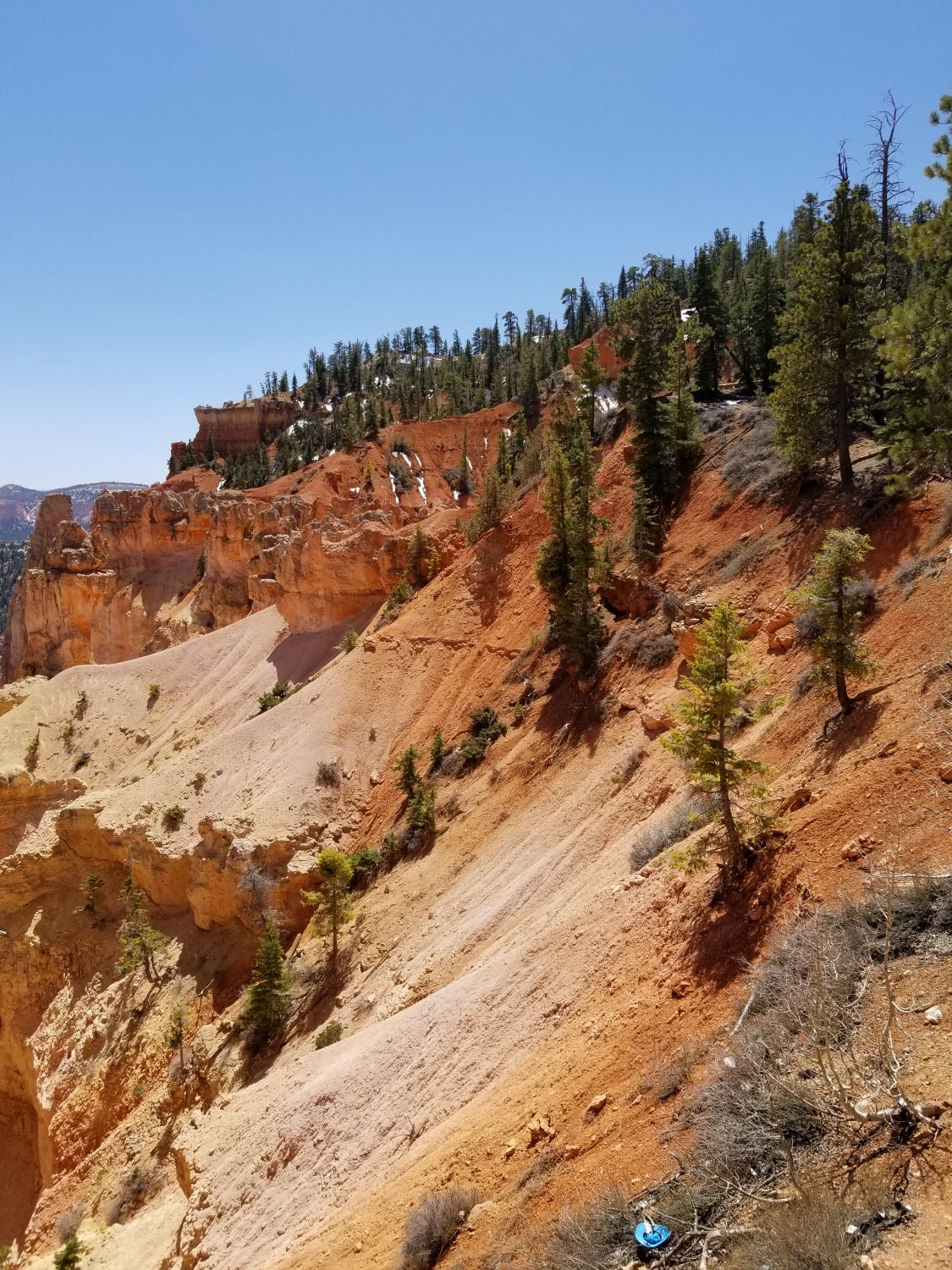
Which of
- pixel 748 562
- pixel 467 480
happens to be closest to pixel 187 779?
pixel 748 562

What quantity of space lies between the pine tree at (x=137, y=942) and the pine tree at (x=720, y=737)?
811 inches

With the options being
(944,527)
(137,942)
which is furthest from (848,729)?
(137,942)

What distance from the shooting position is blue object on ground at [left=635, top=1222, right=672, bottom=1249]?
20.1 ft

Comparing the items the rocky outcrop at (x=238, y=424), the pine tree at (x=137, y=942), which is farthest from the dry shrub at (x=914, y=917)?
the rocky outcrop at (x=238, y=424)

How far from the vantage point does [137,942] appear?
24.8m

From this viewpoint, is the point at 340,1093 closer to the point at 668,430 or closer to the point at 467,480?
the point at 668,430

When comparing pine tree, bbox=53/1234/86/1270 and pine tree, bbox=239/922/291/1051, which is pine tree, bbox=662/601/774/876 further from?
A: pine tree, bbox=53/1234/86/1270

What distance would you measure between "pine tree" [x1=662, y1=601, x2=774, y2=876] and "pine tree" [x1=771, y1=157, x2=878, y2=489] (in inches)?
561

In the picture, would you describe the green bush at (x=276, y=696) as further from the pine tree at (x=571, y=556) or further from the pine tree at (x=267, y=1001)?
the pine tree at (x=267, y=1001)

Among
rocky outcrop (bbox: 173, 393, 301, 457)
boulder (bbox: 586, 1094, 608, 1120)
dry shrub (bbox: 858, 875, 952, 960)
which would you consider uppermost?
rocky outcrop (bbox: 173, 393, 301, 457)

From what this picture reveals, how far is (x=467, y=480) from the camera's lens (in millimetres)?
81375

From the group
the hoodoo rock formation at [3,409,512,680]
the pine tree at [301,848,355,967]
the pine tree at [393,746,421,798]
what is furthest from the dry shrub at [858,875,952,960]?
the hoodoo rock formation at [3,409,512,680]

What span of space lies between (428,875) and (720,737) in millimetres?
13532

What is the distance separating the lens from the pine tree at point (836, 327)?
72.6 feet
